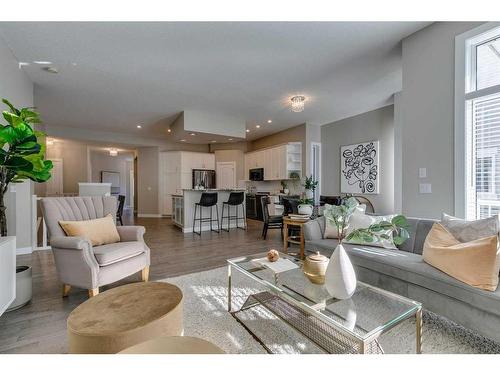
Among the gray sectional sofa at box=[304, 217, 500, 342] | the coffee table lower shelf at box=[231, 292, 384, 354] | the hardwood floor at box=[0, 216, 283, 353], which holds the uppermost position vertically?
the gray sectional sofa at box=[304, 217, 500, 342]

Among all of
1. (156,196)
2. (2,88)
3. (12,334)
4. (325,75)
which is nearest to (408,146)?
(325,75)

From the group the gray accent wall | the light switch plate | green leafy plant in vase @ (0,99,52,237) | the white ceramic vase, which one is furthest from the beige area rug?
the gray accent wall

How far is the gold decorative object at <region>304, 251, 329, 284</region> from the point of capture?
1.51m

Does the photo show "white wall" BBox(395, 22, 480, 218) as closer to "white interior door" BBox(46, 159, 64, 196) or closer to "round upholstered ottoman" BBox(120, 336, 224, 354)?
"round upholstered ottoman" BBox(120, 336, 224, 354)

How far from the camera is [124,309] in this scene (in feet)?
3.93

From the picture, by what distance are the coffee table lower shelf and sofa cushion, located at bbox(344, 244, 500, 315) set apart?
25.2 inches

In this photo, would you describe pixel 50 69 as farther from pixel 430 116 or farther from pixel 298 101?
pixel 430 116

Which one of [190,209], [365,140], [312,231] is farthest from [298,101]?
[190,209]

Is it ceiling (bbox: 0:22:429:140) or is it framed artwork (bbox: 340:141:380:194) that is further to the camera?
framed artwork (bbox: 340:141:380:194)

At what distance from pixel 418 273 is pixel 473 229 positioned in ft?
1.85

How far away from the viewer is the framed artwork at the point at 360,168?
17.4ft
